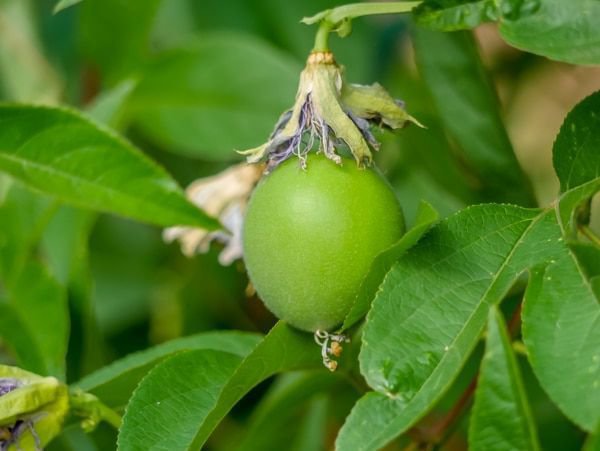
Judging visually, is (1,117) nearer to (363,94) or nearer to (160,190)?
(160,190)

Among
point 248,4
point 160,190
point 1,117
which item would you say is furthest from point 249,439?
point 248,4

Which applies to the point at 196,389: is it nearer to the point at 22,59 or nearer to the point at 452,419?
the point at 452,419

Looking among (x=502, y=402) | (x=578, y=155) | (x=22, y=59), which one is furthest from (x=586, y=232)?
(x=22, y=59)

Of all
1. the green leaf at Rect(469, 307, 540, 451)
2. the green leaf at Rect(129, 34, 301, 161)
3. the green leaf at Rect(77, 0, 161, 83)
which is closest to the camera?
the green leaf at Rect(469, 307, 540, 451)

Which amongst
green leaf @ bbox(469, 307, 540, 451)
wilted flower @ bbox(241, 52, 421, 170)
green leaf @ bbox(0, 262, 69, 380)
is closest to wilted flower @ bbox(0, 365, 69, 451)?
green leaf @ bbox(0, 262, 69, 380)

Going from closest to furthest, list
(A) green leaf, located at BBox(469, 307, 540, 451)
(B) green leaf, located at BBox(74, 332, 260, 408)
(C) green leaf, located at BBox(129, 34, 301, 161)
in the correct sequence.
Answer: (A) green leaf, located at BBox(469, 307, 540, 451) < (B) green leaf, located at BBox(74, 332, 260, 408) < (C) green leaf, located at BBox(129, 34, 301, 161)

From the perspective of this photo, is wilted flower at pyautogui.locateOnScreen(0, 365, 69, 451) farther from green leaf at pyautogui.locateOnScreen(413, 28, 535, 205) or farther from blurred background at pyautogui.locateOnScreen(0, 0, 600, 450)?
green leaf at pyautogui.locateOnScreen(413, 28, 535, 205)
